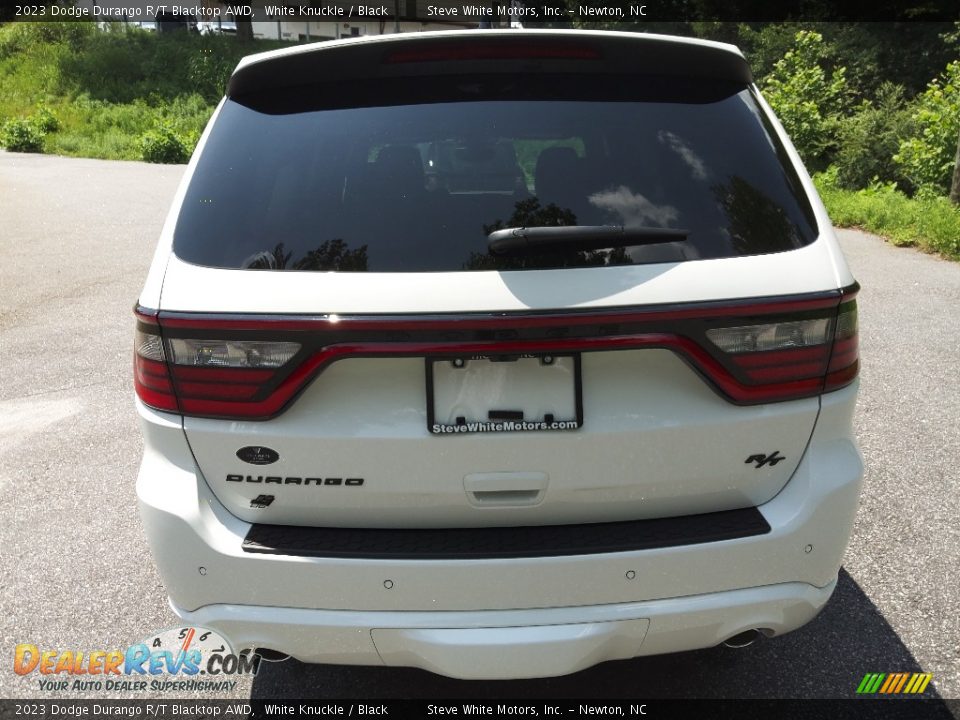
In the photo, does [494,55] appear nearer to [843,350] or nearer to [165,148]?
[843,350]

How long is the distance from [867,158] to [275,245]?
73.9 feet

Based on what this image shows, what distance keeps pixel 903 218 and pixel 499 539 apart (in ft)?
36.0

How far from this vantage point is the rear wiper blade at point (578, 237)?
6.02 feet

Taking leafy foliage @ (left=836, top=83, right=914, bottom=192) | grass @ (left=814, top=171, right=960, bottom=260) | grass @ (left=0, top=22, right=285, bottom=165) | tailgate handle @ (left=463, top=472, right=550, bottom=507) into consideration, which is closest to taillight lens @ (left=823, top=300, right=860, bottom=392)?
tailgate handle @ (left=463, top=472, right=550, bottom=507)

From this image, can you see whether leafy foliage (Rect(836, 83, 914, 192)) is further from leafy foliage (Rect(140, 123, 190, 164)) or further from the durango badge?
the durango badge

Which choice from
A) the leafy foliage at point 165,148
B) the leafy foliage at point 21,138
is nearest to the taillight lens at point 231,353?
the leafy foliage at point 165,148

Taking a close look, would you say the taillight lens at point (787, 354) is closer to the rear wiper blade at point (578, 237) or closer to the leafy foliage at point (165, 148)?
the rear wiper blade at point (578, 237)

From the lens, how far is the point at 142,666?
106 inches

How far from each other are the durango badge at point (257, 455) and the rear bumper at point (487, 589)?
0.47 ft

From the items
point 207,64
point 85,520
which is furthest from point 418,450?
point 207,64

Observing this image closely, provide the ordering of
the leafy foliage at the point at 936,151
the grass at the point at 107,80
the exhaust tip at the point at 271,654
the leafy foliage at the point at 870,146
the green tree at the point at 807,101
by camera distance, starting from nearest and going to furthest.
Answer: the exhaust tip at the point at 271,654, the leafy foliage at the point at 936,151, the green tree at the point at 807,101, the leafy foliage at the point at 870,146, the grass at the point at 107,80

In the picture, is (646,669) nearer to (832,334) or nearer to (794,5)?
(832,334)

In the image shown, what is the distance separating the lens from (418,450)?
1.84 metres

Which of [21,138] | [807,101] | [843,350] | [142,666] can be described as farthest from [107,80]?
[843,350]
